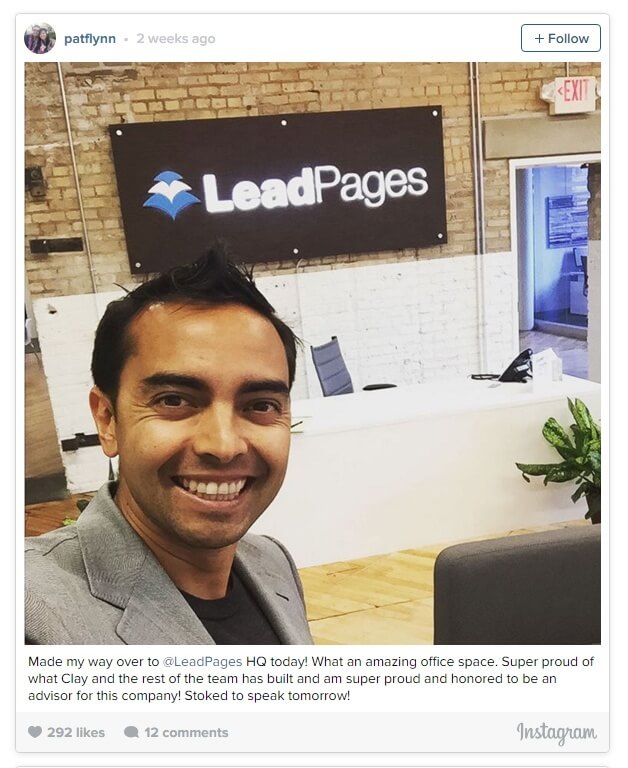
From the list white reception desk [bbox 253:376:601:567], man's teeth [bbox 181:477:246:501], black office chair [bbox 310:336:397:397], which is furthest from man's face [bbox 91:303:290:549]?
white reception desk [bbox 253:376:601:567]

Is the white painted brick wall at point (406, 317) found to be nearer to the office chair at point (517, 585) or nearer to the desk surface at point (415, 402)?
the desk surface at point (415, 402)

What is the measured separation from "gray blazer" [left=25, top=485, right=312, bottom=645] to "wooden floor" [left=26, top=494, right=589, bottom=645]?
12 centimetres

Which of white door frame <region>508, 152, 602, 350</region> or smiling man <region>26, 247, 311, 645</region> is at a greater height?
white door frame <region>508, 152, 602, 350</region>

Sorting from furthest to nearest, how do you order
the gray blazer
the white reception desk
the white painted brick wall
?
the white reception desk < the white painted brick wall < the gray blazer

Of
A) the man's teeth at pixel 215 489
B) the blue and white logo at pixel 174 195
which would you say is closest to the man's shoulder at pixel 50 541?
the man's teeth at pixel 215 489

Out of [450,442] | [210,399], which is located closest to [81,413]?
[210,399]

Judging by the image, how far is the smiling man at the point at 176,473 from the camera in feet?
3.35

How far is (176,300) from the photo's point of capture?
105 centimetres

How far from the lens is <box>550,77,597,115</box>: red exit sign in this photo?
1.19 m

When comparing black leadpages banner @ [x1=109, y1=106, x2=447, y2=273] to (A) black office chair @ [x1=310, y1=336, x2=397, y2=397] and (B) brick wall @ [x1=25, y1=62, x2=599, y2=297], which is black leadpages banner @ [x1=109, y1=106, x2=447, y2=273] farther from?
(A) black office chair @ [x1=310, y1=336, x2=397, y2=397]

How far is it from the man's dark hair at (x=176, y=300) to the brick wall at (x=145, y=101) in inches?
4.1
